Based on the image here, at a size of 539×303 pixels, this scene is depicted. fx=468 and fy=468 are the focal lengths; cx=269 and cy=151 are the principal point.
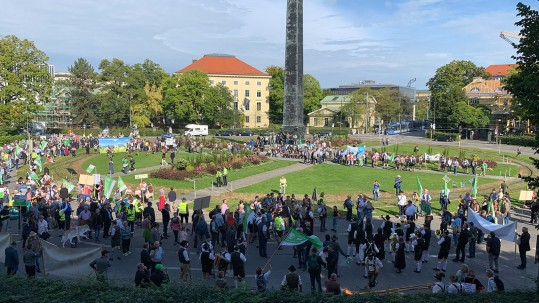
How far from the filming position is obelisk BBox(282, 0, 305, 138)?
166 feet

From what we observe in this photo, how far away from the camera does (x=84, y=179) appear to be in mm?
24312

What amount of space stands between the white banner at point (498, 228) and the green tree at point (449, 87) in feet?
222

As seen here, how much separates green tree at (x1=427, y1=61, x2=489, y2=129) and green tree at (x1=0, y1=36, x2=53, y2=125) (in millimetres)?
64056

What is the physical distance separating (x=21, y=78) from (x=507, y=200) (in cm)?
6660

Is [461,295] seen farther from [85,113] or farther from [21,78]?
[85,113]

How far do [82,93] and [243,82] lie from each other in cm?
3807

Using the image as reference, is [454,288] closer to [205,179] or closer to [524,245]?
[524,245]

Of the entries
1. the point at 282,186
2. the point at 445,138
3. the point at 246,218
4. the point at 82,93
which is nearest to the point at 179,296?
the point at 246,218

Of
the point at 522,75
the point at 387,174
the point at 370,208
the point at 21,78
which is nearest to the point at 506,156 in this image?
the point at 387,174

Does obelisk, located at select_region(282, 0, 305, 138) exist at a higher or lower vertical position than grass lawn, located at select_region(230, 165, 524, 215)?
higher

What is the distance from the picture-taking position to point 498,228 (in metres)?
16.6

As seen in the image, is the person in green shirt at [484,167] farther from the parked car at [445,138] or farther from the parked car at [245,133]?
the parked car at [245,133]

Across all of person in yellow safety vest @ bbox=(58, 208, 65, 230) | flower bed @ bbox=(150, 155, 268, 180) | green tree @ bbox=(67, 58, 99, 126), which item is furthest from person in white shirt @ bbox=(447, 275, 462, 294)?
green tree @ bbox=(67, 58, 99, 126)

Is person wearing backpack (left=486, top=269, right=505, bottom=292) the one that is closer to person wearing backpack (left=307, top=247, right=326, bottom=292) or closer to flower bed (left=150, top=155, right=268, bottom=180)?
person wearing backpack (left=307, top=247, right=326, bottom=292)
